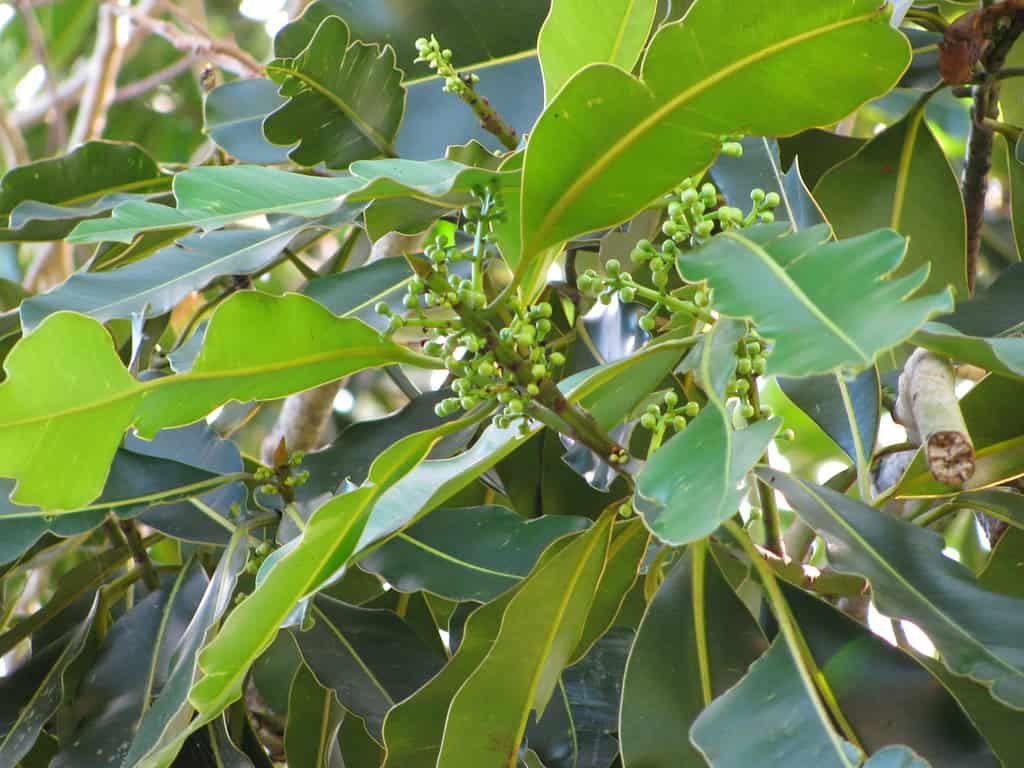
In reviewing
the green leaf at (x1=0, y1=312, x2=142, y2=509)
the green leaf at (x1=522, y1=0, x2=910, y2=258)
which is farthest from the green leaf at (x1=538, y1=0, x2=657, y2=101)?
the green leaf at (x1=0, y1=312, x2=142, y2=509)

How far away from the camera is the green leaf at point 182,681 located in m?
0.69

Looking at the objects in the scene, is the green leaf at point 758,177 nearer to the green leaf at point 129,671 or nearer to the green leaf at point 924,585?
the green leaf at point 924,585

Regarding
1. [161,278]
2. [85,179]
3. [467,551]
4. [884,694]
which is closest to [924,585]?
[884,694]

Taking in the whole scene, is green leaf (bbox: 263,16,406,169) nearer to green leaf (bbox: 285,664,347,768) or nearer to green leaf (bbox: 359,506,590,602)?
green leaf (bbox: 359,506,590,602)

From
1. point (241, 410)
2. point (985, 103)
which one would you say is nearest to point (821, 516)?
point (985, 103)

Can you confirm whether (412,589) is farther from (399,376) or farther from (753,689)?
(399,376)

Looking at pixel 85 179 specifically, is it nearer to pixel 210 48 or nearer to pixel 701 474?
pixel 210 48

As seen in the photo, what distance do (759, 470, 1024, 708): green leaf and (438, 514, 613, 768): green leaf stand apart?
0.14 metres

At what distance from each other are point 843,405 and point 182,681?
1.73 ft

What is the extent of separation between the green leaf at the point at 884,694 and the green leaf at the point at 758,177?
33cm

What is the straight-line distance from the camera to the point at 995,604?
68 cm

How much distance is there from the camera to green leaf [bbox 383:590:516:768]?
764mm

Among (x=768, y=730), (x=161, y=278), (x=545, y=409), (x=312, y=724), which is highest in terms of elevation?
(x=161, y=278)

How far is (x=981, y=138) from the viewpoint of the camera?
106 cm
